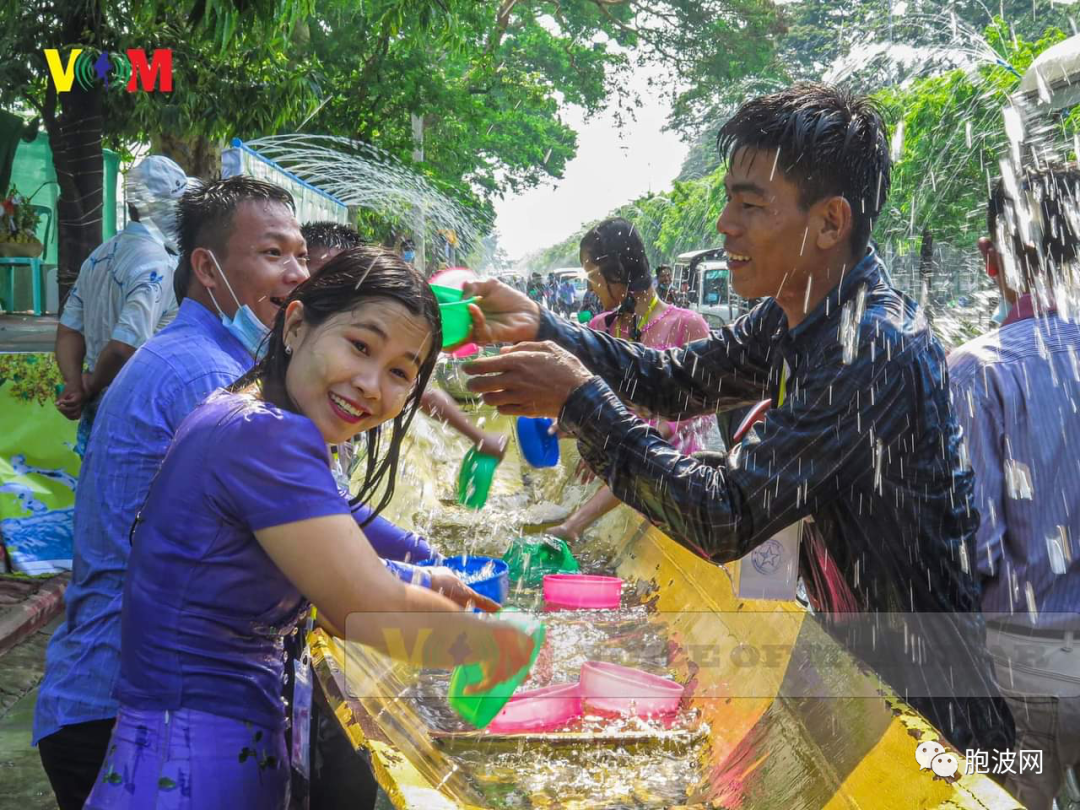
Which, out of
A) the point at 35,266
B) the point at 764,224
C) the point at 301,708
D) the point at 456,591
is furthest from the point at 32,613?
the point at 35,266

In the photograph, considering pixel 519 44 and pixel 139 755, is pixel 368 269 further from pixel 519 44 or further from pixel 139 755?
pixel 519 44

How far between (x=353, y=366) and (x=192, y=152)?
1025cm

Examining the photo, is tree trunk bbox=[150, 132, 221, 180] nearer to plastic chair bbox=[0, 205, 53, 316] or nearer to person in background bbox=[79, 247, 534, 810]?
plastic chair bbox=[0, 205, 53, 316]

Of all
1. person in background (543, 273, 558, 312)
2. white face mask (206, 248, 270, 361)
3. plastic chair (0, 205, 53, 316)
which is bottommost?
person in background (543, 273, 558, 312)

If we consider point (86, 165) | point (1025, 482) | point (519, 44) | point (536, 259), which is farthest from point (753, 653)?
point (536, 259)

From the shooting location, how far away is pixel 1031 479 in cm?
263

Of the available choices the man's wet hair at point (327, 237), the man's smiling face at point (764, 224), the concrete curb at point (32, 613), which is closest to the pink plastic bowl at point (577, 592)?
the man's smiling face at point (764, 224)

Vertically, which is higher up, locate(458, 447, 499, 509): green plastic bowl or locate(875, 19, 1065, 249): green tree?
locate(875, 19, 1065, 249): green tree

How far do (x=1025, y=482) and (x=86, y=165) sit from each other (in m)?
8.00

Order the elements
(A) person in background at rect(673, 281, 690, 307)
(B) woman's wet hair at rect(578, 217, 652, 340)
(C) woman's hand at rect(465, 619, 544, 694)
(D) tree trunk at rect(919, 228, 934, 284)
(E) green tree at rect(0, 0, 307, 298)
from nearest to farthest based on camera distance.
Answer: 1. (C) woman's hand at rect(465, 619, 544, 694)
2. (B) woman's wet hair at rect(578, 217, 652, 340)
3. (E) green tree at rect(0, 0, 307, 298)
4. (D) tree trunk at rect(919, 228, 934, 284)
5. (A) person in background at rect(673, 281, 690, 307)

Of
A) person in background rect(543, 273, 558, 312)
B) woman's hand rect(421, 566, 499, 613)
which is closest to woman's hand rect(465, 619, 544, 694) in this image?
woman's hand rect(421, 566, 499, 613)

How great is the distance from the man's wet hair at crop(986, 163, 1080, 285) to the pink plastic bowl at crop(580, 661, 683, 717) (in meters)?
1.61

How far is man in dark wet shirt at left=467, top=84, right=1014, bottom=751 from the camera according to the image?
7.19ft

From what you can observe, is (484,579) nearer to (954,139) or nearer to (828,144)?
(828,144)
